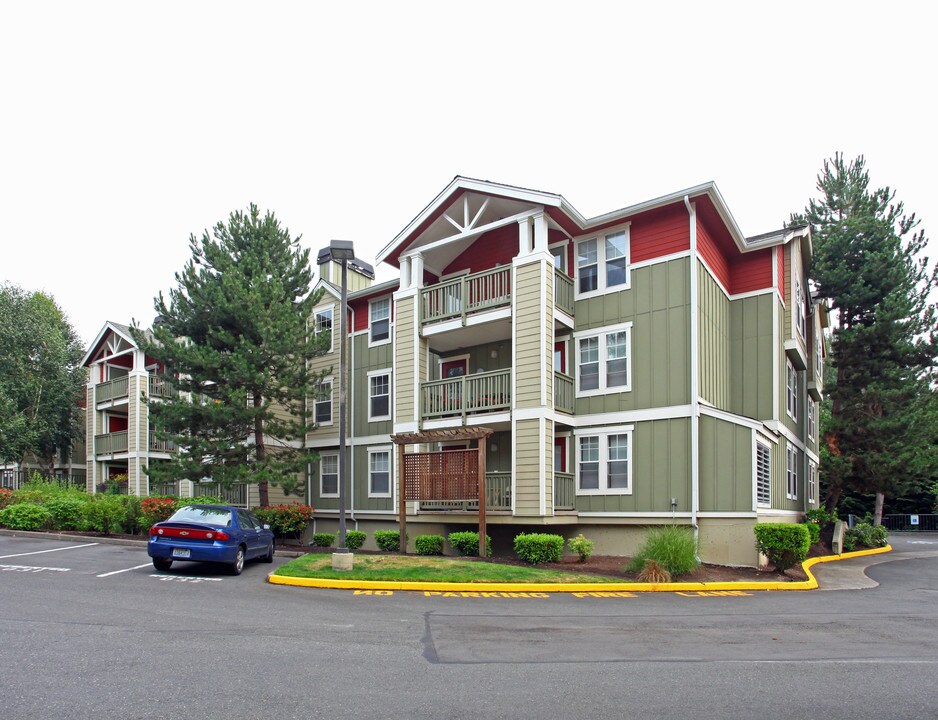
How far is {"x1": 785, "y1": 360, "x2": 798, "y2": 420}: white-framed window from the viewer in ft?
79.2

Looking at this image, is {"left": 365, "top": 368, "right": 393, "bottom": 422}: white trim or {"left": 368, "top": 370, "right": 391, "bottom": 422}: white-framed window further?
{"left": 368, "top": 370, "right": 391, "bottom": 422}: white-framed window

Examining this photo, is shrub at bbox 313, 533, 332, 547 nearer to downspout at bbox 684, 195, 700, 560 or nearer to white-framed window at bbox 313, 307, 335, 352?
white-framed window at bbox 313, 307, 335, 352

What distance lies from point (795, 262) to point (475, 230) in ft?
35.4

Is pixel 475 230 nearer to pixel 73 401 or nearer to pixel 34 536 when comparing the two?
pixel 34 536

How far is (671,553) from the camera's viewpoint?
15547mm

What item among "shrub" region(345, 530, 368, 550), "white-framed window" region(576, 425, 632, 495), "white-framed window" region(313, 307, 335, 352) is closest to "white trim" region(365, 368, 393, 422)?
"white-framed window" region(313, 307, 335, 352)

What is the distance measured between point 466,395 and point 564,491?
12.0 ft

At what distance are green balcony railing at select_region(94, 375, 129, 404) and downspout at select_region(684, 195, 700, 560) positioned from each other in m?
27.7

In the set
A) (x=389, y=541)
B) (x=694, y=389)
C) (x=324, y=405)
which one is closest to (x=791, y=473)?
(x=694, y=389)

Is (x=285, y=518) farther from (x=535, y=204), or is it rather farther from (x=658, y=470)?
(x=535, y=204)

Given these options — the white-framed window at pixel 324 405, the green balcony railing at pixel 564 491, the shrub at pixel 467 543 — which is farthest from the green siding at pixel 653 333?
the white-framed window at pixel 324 405

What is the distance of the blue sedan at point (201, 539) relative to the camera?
15.1m

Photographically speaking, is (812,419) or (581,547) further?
(812,419)

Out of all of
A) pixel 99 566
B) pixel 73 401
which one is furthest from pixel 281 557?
pixel 73 401
